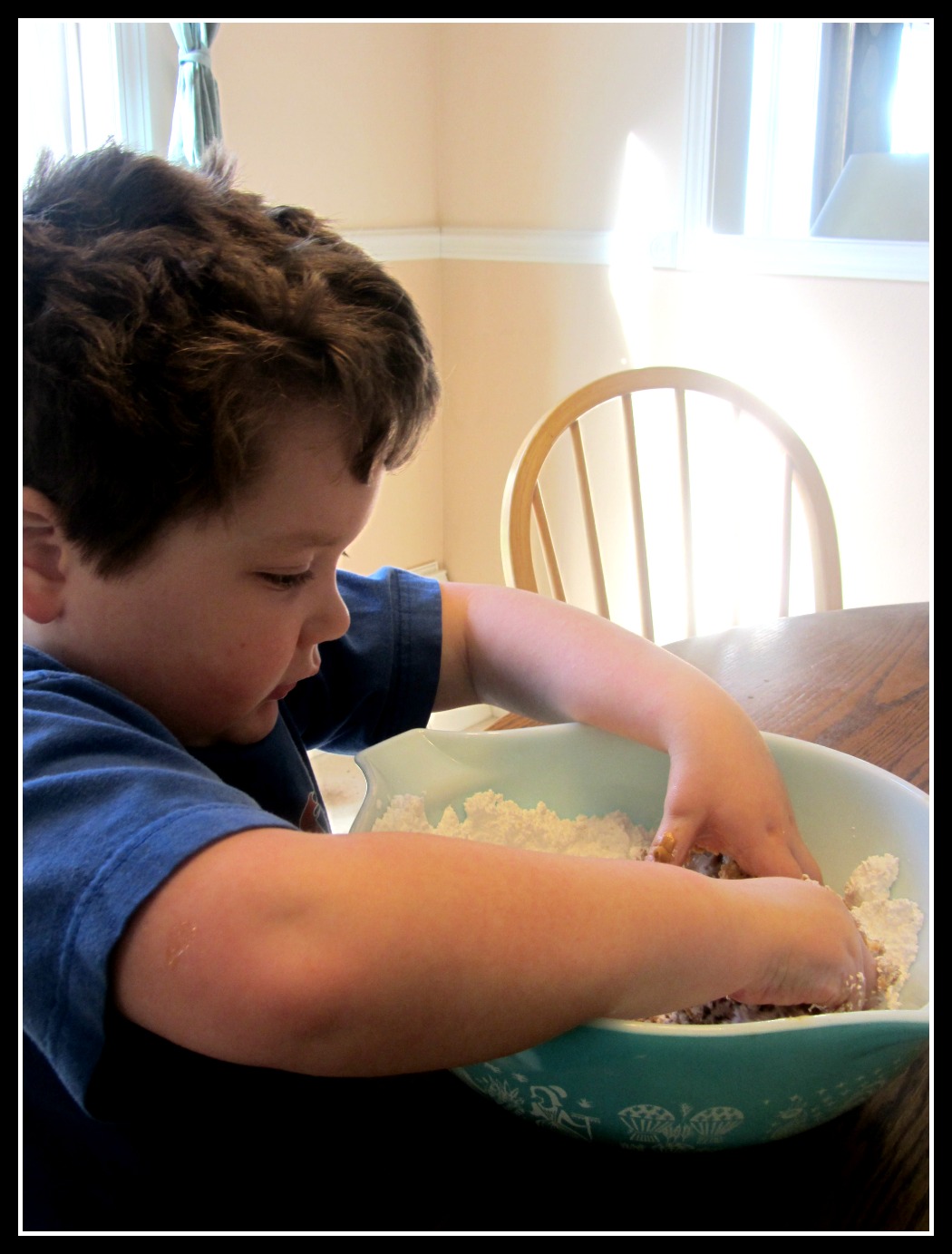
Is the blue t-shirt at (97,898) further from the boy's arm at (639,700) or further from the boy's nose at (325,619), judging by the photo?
the boy's arm at (639,700)

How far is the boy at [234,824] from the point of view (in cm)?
40

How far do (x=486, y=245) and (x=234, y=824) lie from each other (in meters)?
2.48

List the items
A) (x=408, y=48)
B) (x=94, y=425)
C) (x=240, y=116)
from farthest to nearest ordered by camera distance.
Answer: (x=408, y=48) → (x=240, y=116) → (x=94, y=425)

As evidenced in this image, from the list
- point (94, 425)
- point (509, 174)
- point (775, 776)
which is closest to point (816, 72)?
point (509, 174)

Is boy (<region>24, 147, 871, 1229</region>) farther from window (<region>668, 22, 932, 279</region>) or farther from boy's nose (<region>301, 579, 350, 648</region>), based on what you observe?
window (<region>668, 22, 932, 279</region>)

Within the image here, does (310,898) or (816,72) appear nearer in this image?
(310,898)

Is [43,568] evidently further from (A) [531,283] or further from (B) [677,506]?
(A) [531,283]

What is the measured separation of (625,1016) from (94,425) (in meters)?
0.36

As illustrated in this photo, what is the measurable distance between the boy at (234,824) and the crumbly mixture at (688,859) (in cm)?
3

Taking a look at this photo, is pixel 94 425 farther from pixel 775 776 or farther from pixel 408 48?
pixel 408 48

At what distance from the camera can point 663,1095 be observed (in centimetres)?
41

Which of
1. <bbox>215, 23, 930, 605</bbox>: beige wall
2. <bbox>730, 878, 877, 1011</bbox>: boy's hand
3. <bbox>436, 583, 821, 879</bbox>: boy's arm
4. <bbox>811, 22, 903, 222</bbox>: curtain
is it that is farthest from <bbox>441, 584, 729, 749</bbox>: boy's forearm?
<bbox>811, 22, 903, 222</bbox>: curtain

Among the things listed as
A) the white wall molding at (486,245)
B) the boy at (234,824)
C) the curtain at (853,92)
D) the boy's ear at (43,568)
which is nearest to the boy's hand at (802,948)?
the boy at (234,824)

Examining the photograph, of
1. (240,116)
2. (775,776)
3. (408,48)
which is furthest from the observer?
(408,48)
